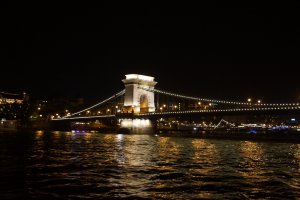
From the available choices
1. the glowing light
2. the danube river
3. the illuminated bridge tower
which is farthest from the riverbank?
the danube river

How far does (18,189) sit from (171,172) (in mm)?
6017

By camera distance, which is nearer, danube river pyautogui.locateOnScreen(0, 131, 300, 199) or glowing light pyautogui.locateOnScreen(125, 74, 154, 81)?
danube river pyautogui.locateOnScreen(0, 131, 300, 199)

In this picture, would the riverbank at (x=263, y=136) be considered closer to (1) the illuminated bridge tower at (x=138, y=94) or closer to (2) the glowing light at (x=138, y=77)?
(1) the illuminated bridge tower at (x=138, y=94)

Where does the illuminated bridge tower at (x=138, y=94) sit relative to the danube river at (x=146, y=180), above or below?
above

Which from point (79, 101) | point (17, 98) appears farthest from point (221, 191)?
point (17, 98)

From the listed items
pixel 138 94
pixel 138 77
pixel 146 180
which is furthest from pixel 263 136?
pixel 146 180

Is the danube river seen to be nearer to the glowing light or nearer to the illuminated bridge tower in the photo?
the illuminated bridge tower

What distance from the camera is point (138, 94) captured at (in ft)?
255

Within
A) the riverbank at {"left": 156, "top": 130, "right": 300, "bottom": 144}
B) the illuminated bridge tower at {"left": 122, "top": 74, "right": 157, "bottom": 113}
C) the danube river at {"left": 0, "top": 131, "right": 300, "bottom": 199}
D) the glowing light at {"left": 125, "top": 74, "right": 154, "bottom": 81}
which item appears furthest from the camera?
the glowing light at {"left": 125, "top": 74, "right": 154, "bottom": 81}

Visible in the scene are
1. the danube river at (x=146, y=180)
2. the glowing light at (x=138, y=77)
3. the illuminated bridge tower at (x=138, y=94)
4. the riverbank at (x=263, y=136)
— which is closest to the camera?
the danube river at (x=146, y=180)

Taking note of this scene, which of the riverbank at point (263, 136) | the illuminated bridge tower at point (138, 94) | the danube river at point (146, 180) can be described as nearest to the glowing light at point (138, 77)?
the illuminated bridge tower at point (138, 94)

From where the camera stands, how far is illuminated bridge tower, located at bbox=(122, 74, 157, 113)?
7609 cm

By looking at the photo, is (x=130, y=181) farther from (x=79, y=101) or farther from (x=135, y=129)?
(x=79, y=101)

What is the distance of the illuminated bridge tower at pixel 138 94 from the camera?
250 feet
